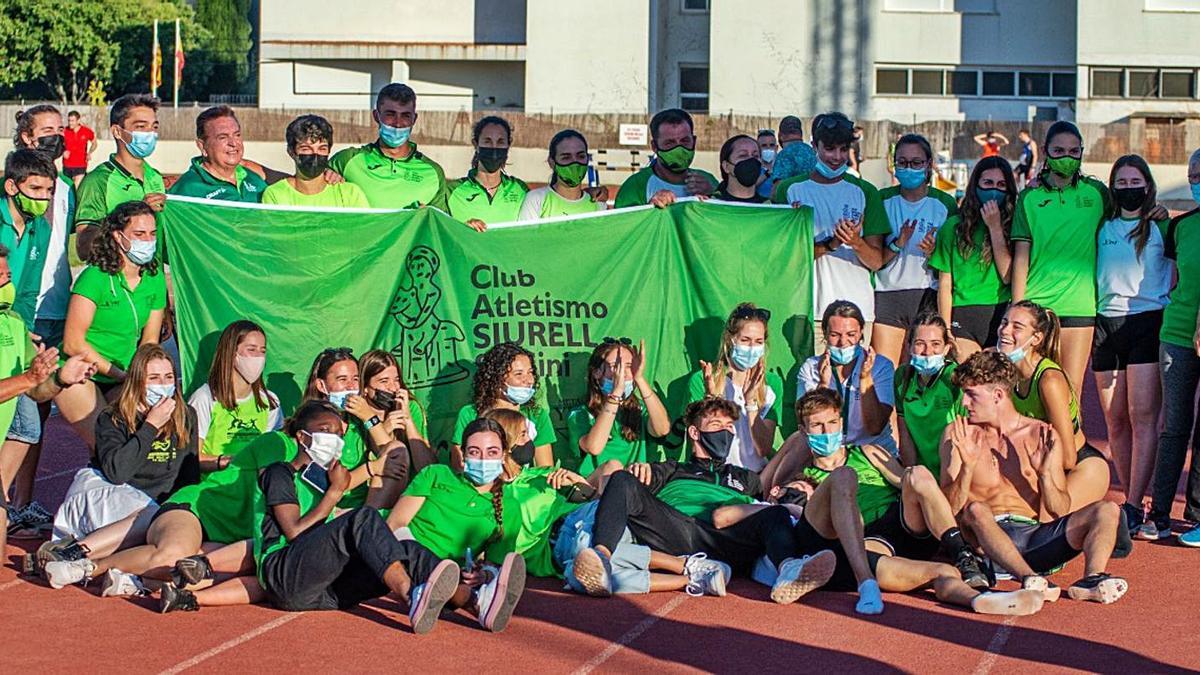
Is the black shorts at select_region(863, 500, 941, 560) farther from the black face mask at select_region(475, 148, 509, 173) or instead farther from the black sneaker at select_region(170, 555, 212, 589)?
the black face mask at select_region(475, 148, 509, 173)

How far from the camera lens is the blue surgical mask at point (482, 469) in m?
7.92

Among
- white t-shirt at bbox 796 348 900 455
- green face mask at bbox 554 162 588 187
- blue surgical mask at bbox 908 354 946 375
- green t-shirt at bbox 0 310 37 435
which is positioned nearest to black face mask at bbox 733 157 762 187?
green face mask at bbox 554 162 588 187

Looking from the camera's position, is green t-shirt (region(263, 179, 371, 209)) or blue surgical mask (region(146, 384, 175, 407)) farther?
green t-shirt (region(263, 179, 371, 209))

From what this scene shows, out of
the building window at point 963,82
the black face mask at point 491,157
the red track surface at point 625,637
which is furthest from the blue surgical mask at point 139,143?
the building window at point 963,82

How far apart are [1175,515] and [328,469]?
4764mm

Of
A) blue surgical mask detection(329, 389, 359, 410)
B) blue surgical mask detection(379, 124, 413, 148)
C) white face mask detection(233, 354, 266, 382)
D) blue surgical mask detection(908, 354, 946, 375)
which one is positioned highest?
blue surgical mask detection(379, 124, 413, 148)

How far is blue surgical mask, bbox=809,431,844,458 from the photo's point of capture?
332 inches

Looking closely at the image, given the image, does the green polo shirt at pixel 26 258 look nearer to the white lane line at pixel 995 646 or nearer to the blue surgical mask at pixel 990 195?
the blue surgical mask at pixel 990 195

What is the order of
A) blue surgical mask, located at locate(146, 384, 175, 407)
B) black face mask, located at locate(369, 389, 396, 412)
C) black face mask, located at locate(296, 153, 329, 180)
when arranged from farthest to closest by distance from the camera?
black face mask, located at locate(296, 153, 329, 180)
black face mask, located at locate(369, 389, 396, 412)
blue surgical mask, located at locate(146, 384, 175, 407)

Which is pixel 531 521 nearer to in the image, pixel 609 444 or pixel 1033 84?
pixel 609 444

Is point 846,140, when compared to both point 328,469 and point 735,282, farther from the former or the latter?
point 328,469

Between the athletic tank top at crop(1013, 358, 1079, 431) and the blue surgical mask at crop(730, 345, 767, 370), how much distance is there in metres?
1.38

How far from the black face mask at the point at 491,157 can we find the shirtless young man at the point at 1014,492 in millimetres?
3323

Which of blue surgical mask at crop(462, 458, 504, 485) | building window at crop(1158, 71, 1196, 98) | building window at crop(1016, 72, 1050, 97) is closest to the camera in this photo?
blue surgical mask at crop(462, 458, 504, 485)
